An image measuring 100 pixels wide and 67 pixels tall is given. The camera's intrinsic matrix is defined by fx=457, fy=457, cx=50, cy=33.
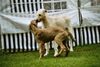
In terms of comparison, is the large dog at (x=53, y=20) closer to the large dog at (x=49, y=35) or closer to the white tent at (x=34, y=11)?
the large dog at (x=49, y=35)

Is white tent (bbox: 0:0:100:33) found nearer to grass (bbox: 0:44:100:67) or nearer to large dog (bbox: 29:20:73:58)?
grass (bbox: 0:44:100:67)

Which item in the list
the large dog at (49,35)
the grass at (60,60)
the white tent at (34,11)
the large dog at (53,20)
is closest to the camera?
the grass at (60,60)

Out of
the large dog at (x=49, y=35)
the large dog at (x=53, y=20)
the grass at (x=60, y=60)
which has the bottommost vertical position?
the grass at (x=60, y=60)

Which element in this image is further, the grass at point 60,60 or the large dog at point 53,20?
the large dog at point 53,20

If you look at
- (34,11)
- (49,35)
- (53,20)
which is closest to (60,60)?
(49,35)

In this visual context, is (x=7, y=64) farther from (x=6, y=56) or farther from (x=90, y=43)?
(x=90, y=43)

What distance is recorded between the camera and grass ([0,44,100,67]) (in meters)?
11.8

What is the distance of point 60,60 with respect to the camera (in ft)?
40.7

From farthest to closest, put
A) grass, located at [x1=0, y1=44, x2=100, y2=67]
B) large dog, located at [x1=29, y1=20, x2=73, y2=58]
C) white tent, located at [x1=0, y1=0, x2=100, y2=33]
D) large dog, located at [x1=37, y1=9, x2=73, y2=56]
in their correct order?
white tent, located at [x1=0, y1=0, x2=100, y2=33]
large dog, located at [x1=37, y1=9, x2=73, y2=56]
large dog, located at [x1=29, y1=20, x2=73, y2=58]
grass, located at [x1=0, y1=44, x2=100, y2=67]

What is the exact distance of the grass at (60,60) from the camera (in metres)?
11.8

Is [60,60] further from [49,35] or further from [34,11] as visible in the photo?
[34,11]

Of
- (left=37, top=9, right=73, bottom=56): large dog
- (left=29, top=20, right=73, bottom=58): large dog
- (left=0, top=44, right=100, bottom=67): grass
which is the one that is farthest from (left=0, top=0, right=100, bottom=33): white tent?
(left=29, top=20, right=73, bottom=58): large dog

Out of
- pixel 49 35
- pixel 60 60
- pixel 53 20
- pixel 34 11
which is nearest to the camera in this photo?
pixel 60 60

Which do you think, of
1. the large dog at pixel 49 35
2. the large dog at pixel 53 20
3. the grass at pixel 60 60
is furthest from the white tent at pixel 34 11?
the large dog at pixel 49 35
